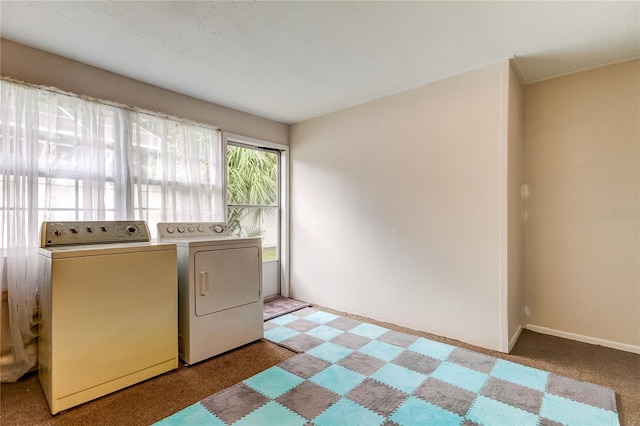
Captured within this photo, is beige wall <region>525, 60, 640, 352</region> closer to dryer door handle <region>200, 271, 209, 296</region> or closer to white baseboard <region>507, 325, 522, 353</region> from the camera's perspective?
white baseboard <region>507, 325, 522, 353</region>

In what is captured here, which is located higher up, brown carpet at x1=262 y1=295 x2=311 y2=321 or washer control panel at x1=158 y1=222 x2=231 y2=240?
washer control panel at x1=158 y1=222 x2=231 y2=240

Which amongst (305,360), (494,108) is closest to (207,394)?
(305,360)

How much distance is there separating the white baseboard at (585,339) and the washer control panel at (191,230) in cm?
323

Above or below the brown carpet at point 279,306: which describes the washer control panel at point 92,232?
above

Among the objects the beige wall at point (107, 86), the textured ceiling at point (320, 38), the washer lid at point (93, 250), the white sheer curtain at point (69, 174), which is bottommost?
the washer lid at point (93, 250)

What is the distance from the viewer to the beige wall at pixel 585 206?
254cm

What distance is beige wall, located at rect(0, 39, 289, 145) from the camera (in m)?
2.22

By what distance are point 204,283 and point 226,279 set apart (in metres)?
0.20

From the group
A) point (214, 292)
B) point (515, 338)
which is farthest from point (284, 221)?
point (515, 338)

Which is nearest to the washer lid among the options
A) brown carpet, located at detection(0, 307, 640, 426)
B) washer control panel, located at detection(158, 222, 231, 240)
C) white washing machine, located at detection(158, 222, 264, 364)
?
white washing machine, located at detection(158, 222, 264, 364)

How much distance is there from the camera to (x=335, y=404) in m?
1.86

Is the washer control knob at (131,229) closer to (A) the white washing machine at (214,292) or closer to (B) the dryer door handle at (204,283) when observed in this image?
(A) the white washing machine at (214,292)

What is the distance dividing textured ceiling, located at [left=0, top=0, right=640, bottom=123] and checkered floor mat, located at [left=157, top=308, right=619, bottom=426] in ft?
7.85

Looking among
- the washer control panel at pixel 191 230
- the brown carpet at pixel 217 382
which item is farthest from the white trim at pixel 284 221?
the brown carpet at pixel 217 382
